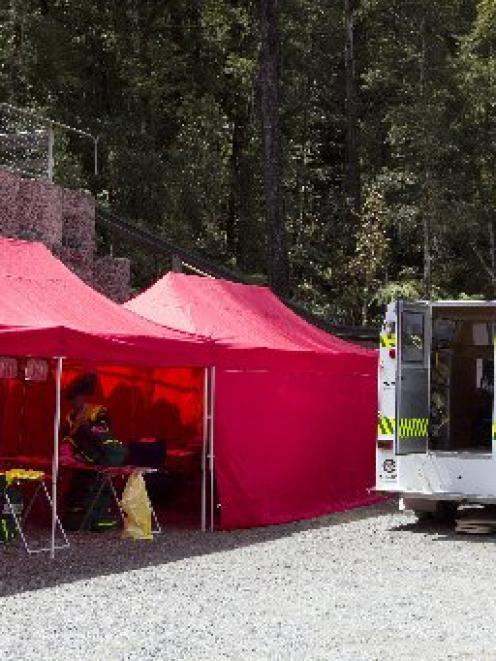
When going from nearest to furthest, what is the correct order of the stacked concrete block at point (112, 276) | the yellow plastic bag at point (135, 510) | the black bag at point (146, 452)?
the yellow plastic bag at point (135, 510)
the black bag at point (146, 452)
the stacked concrete block at point (112, 276)

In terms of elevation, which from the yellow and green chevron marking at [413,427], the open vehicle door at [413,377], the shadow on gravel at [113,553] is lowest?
the shadow on gravel at [113,553]

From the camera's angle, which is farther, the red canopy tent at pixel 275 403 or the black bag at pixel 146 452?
the black bag at pixel 146 452

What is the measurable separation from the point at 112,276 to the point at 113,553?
793cm

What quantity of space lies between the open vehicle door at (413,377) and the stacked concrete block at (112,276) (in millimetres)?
6233

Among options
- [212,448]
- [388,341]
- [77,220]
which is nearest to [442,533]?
[388,341]

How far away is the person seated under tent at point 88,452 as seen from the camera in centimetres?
1261

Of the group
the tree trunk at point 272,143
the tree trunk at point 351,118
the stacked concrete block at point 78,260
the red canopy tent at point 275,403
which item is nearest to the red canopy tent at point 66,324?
the red canopy tent at point 275,403

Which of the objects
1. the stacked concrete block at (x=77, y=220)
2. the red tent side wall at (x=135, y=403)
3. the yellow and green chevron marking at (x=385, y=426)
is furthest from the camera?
the stacked concrete block at (x=77, y=220)

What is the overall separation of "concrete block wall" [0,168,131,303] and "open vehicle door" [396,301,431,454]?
544cm

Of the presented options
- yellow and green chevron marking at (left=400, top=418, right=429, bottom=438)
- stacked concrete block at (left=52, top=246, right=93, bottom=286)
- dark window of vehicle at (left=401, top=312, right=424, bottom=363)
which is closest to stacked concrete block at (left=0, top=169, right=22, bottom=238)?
stacked concrete block at (left=52, top=246, right=93, bottom=286)

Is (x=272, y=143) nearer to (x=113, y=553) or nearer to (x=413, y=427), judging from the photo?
(x=413, y=427)

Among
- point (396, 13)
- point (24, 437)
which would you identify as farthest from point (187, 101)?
point (24, 437)

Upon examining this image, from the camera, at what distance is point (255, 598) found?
920cm

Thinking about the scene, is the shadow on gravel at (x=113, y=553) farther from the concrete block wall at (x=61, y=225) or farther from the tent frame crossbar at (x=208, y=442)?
the concrete block wall at (x=61, y=225)
